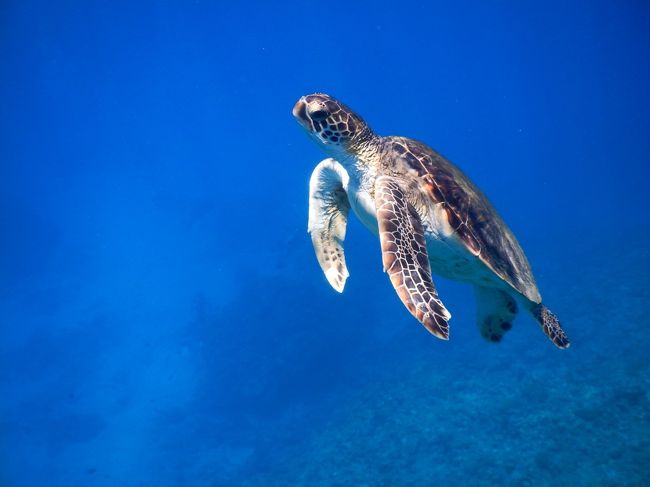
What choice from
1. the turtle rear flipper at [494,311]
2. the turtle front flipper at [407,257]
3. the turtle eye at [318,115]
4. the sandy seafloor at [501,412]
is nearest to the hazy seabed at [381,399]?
the sandy seafloor at [501,412]

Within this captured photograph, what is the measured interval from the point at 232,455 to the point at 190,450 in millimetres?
2251

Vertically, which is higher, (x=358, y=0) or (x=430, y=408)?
(x=358, y=0)

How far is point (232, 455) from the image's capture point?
1243 centimetres

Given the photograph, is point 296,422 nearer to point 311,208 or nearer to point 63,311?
point 311,208

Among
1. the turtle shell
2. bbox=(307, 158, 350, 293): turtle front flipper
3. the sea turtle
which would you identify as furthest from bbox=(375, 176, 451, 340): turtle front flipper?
bbox=(307, 158, 350, 293): turtle front flipper

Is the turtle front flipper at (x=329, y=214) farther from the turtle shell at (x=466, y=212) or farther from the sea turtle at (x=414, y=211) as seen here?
the turtle shell at (x=466, y=212)

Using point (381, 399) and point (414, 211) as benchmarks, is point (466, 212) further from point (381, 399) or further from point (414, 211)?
point (381, 399)

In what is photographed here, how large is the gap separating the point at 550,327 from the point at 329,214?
2.87 meters

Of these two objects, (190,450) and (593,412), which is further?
(190,450)

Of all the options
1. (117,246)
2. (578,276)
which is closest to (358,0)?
(117,246)

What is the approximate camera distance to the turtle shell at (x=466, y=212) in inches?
137

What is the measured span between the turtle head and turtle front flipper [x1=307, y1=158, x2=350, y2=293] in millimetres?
574

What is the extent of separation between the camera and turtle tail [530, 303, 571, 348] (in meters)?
4.06

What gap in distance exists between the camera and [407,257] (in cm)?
280
